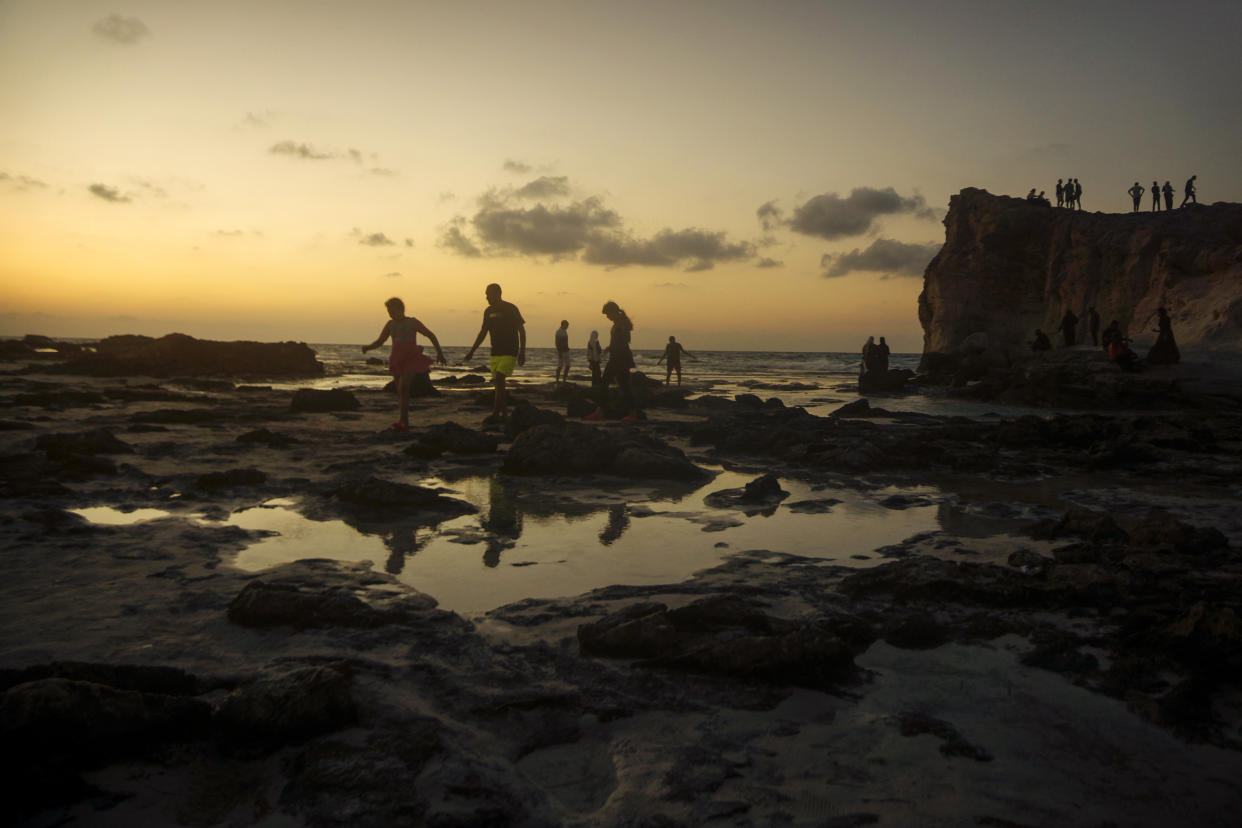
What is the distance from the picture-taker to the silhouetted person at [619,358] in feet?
40.4

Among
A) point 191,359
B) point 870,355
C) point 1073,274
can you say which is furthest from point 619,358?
point 1073,274

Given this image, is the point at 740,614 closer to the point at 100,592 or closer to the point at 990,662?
the point at 990,662

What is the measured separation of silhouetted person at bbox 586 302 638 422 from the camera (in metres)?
12.3

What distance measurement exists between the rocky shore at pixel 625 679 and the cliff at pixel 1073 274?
3299 centimetres

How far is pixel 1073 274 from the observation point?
40.2 metres

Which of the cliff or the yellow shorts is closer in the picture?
the yellow shorts

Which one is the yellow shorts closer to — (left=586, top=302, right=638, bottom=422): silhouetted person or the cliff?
(left=586, top=302, right=638, bottom=422): silhouetted person

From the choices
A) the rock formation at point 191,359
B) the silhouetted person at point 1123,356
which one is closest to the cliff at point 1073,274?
the silhouetted person at point 1123,356

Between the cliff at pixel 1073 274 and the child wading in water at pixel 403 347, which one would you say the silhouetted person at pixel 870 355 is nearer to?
the cliff at pixel 1073 274

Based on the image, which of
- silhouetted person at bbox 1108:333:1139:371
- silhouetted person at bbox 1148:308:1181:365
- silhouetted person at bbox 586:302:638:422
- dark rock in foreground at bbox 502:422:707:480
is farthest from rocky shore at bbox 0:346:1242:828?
silhouetted person at bbox 1148:308:1181:365

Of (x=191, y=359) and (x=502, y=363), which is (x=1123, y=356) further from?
(x=191, y=359)

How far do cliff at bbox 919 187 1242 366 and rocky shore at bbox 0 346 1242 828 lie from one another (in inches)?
1299

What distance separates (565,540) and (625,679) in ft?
7.27

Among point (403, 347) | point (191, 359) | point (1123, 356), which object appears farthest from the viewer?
point (191, 359)
